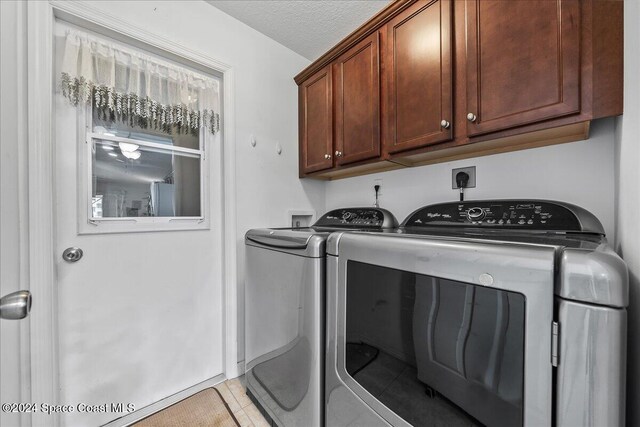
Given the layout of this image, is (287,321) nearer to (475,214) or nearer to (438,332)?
(438,332)

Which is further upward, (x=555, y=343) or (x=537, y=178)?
(x=537, y=178)

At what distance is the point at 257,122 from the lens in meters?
1.83

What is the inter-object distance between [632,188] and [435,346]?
2.18 ft

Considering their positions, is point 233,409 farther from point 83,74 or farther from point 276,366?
point 83,74

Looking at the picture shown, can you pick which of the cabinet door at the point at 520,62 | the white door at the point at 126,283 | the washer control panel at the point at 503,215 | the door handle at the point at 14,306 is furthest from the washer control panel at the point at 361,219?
the door handle at the point at 14,306

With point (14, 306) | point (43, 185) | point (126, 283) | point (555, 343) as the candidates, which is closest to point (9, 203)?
point (14, 306)

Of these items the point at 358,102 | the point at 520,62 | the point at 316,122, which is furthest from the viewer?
the point at 316,122

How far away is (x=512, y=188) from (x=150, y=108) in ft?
6.67

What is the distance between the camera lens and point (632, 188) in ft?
2.10

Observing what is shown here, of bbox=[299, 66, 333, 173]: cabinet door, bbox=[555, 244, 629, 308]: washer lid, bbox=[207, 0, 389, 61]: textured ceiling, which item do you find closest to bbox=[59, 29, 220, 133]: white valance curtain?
bbox=[207, 0, 389, 61]: textured ceiling

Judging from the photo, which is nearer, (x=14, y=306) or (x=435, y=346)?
(x=14, y=306)

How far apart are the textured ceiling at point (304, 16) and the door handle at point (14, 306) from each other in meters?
1.86

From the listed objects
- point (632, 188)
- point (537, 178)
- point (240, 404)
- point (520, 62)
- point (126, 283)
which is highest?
point (520, 62)

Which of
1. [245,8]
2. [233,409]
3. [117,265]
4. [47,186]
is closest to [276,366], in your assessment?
[233,409]
